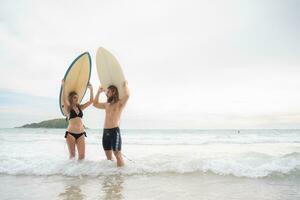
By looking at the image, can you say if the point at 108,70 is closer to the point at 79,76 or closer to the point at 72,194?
the point at 79,76

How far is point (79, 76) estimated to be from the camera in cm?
705

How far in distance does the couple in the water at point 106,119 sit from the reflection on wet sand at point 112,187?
532 mm

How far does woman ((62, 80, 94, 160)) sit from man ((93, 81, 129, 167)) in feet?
1.70

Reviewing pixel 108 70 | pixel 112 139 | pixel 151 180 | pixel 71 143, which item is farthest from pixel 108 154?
pixel 108 70

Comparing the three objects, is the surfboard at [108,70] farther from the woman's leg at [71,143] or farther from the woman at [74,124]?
the woman's leg at [71,143]

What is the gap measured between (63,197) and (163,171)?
93.3 inches

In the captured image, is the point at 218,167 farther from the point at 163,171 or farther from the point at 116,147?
the point at 116,147

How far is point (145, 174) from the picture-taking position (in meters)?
5.99

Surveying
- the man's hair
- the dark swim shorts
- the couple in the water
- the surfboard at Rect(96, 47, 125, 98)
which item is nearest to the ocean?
the couple in the water

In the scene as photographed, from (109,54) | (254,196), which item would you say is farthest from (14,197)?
(109,54)

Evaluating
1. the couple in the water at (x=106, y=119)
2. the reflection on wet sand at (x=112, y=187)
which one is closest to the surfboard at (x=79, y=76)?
the couple in the water at (x=106, y=119)

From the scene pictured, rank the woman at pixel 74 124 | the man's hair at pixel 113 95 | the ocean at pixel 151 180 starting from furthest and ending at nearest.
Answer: the woman at pixel 74 124 → the man's hair at pixel 113 95 → the ocean at pixel 151 180

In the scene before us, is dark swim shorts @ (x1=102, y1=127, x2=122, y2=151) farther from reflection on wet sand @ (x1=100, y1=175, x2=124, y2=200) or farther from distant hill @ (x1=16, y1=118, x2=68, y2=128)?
distant hill @ (x1=16, y1=118, x2=68, y2=128)

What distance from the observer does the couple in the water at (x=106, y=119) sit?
19.9ft
